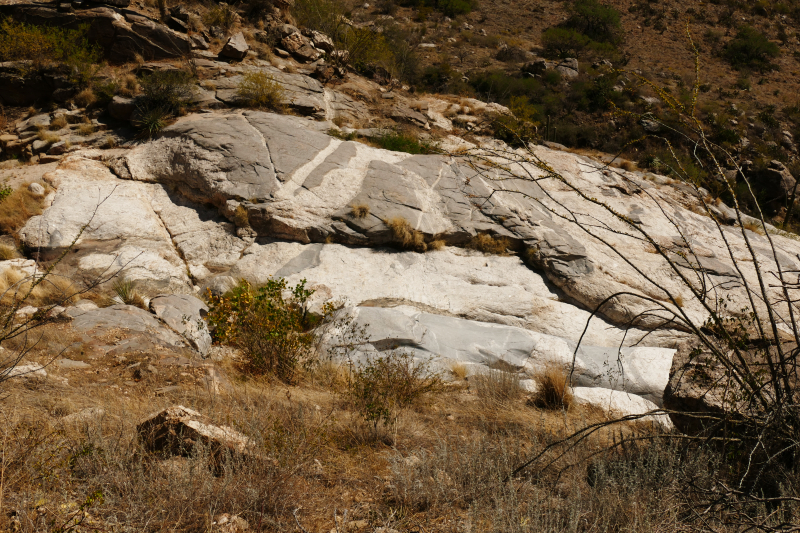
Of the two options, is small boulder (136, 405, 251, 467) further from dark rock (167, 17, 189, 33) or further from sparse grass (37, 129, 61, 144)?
dark rock (167, 17, 189, 33)

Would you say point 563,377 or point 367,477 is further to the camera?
point 563,377

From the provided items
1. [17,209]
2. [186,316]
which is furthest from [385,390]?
[17,209]

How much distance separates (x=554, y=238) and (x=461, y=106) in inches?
287

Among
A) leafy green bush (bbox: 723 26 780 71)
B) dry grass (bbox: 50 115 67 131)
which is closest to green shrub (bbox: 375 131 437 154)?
dry grass (bbox: 50 115 67 131)

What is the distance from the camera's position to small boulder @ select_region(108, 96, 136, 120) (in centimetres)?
895

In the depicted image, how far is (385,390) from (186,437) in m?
1.82

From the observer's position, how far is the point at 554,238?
799 cm

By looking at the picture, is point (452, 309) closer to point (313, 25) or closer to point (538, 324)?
point (538, 324)

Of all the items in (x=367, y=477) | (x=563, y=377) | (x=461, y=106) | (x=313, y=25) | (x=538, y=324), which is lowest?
(x=538, y=324)

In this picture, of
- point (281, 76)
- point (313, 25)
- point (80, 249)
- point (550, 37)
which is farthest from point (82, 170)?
point (550, 37)

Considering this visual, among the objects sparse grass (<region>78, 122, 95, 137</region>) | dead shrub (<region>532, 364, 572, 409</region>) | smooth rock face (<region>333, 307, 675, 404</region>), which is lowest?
smooth rock face (<region>333, 307, 675, 404</region>)

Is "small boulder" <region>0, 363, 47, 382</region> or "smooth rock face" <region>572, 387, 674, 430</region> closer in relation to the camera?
"small boulder" <region>0, 363, 47, 382</region>

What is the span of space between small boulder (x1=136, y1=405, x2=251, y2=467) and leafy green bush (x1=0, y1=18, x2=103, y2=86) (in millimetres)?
10169

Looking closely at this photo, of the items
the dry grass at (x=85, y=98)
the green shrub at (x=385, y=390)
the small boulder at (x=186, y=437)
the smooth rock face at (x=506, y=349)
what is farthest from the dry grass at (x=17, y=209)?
the small boulder at (x=186, y=437)
